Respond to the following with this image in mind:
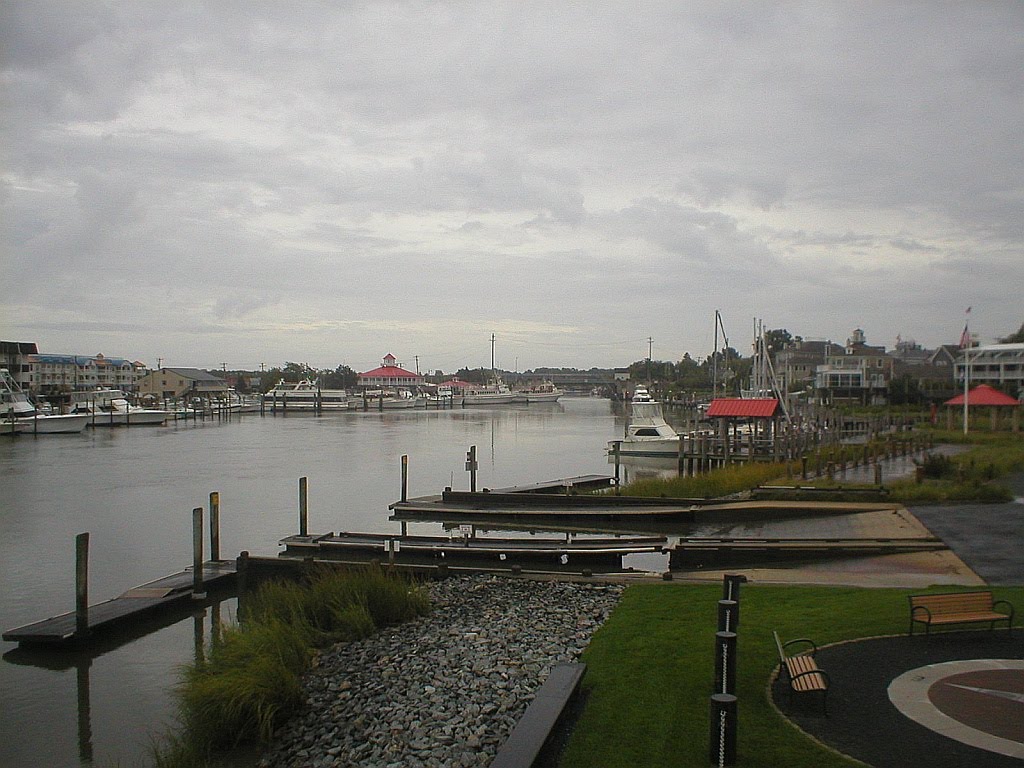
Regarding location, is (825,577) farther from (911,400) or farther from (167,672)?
(911,400)

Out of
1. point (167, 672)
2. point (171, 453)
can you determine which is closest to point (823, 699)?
point (167, 672)

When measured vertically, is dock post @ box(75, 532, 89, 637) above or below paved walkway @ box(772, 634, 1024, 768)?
below

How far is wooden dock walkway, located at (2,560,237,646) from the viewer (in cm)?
1538

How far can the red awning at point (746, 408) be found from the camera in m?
41.2

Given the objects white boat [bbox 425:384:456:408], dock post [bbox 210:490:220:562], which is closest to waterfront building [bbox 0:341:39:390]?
dock post [bbox 210:490:220:562]

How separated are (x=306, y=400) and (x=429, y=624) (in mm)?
140951

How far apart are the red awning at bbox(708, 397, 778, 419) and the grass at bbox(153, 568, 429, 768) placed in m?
29.2

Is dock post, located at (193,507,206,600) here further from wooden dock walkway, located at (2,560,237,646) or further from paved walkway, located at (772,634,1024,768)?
paved walkway, located at (772,634,1024,768)

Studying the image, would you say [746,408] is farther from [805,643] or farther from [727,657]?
[727,657]

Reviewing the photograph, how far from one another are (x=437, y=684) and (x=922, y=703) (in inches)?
212

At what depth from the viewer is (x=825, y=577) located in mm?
15344

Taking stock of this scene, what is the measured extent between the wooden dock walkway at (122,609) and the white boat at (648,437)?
112ft

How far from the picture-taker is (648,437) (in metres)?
55.2

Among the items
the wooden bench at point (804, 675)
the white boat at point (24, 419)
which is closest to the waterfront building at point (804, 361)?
the white boat at point (24, 419)
